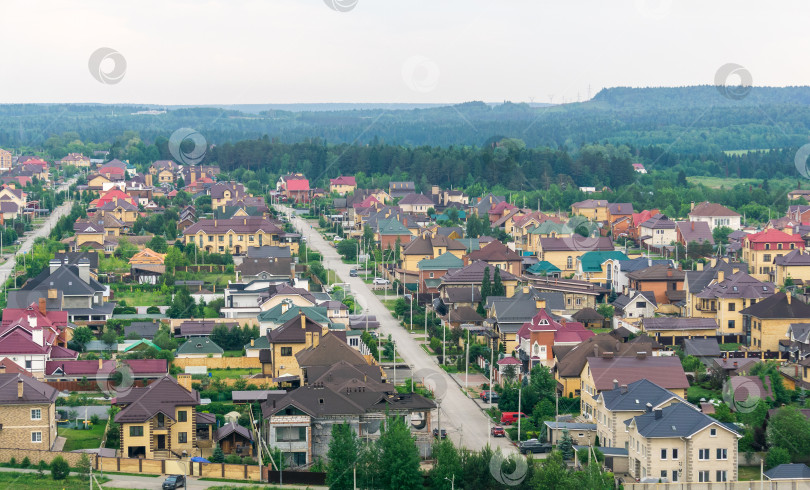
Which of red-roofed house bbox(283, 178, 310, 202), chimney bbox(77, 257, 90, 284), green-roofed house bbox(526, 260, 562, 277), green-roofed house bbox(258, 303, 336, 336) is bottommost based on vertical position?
green-roofed house bbox(258, 303, 336, 336)

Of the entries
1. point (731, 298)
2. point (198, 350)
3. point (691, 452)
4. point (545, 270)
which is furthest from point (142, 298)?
point (691, 452)

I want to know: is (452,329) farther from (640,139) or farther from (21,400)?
(640,139)

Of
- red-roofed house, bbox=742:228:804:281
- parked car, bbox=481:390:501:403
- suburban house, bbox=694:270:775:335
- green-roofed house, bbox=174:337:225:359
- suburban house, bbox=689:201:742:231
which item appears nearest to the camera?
parked car, bbox=481:390:501:403

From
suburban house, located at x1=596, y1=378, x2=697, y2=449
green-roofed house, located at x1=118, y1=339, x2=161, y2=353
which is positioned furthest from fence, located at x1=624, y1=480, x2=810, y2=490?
green-roofed house, located at x1=118, y1=339, x2=161, y2=353

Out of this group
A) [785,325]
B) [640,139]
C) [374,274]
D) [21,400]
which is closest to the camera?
[21,400]

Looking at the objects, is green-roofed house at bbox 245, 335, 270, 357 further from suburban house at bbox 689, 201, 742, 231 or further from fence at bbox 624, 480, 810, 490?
suburban house at bbox 689, 201, 742, 231

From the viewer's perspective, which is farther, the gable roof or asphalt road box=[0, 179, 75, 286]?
asphalt road box=[0, 179, 75, 286]

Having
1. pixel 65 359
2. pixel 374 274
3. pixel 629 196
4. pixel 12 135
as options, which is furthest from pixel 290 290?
pixel 12 135
